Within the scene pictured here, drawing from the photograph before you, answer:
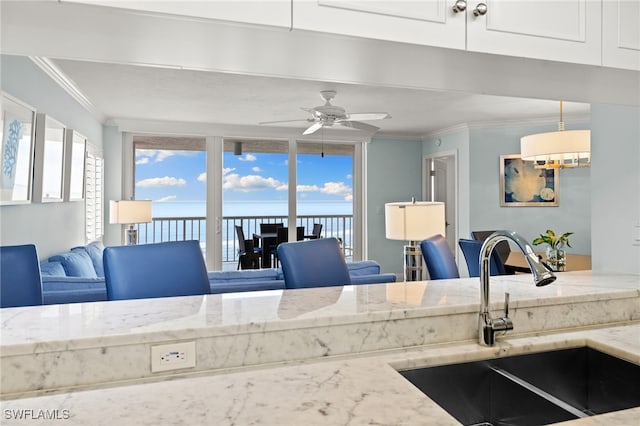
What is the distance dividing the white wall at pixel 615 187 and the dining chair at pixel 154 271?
1800mm

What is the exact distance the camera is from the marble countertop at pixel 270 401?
827mm

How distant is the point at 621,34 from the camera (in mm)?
1210

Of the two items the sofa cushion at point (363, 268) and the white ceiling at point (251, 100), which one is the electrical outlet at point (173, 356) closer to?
the sofa cushion at point (363, 268)

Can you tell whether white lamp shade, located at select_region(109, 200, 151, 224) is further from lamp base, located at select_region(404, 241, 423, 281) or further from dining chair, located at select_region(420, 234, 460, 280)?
dining chair, located at select_region(420, 234, 460, 280)

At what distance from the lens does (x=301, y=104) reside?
16.4ft

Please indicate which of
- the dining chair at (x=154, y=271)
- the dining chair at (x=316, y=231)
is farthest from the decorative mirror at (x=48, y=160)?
the dining chair at (x=316, y=231)

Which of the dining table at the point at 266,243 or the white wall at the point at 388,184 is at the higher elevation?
the white wall at the point at 388,184

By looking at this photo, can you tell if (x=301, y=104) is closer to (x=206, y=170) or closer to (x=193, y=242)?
(x=206, y=170)

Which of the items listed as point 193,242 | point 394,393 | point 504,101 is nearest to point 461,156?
point 504,101

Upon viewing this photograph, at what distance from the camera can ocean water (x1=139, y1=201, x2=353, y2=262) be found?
22.2 ft

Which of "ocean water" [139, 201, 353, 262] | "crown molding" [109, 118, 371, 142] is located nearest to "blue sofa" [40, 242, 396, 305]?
"crown molding" [109, 118, 371, 142]

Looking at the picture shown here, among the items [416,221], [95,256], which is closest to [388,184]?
[416,221]

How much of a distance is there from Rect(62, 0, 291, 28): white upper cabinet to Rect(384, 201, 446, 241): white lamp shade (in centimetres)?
219

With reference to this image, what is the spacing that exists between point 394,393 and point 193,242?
1189 millimetres
